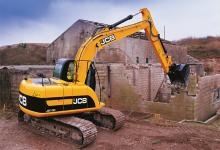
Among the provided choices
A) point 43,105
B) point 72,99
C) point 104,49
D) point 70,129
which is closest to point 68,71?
point 72,99

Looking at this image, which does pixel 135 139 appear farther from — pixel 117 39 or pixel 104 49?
pixel 104 49

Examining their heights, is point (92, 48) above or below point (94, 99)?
above

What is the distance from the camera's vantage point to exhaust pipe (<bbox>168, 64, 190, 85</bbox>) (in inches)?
377

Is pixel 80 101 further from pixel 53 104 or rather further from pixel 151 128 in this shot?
pixel 151 128

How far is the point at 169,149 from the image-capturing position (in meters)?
6.70

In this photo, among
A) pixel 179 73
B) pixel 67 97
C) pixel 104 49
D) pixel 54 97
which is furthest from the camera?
pixel 104 49

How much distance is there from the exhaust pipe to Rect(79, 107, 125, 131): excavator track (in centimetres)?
256

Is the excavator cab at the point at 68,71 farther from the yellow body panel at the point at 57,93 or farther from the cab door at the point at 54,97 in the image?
the cab door at the point at 54,97

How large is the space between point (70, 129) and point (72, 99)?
0.76 metres

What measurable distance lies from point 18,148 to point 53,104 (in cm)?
138

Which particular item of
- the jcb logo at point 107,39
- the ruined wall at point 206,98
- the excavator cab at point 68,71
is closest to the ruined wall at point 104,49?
the ruined wall at point 206,98

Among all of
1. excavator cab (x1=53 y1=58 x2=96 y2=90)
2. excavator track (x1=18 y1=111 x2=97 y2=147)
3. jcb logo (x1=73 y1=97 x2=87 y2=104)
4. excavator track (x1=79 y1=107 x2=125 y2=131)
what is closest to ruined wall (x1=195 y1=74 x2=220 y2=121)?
excavator track (x1=79 y1=107 x2=125 y2=131)

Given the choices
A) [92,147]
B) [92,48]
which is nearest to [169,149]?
[92,147]

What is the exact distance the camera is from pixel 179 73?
31.6 feet
